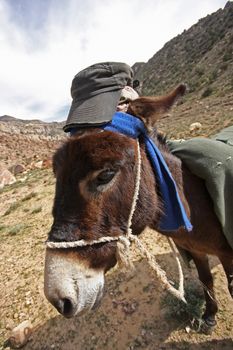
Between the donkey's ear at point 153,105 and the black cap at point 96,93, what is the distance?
131mm

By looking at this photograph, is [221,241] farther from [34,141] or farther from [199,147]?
[34,141]

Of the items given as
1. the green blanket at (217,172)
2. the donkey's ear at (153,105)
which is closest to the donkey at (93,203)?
the donkey's ear at (153,105)

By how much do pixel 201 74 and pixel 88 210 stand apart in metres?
29.4

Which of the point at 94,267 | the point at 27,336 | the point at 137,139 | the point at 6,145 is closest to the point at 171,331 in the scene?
the point at 27,336

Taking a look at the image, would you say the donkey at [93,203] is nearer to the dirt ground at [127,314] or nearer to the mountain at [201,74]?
the mountain at [201,74]

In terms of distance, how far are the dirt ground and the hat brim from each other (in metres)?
2.31

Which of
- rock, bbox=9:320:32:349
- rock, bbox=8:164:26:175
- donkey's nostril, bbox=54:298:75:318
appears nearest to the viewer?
donkey's nostril, bbox=54:298:75:318

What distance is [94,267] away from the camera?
1601 mm

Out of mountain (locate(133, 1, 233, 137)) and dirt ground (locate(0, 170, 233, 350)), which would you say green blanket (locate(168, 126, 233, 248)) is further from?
dirt ground (locate(0, 170, 233, 350))

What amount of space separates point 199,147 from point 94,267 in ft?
3.88

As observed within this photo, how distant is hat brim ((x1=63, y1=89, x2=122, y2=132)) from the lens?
1.63m

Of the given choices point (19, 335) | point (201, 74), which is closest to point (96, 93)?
point (19, 335)

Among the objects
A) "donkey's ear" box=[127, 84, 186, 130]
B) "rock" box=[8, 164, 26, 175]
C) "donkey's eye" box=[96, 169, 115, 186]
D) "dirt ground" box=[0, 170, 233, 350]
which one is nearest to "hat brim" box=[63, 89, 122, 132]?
"donkey's ear" box=[127, 84, 186, 130]

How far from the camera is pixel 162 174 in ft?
6.01
